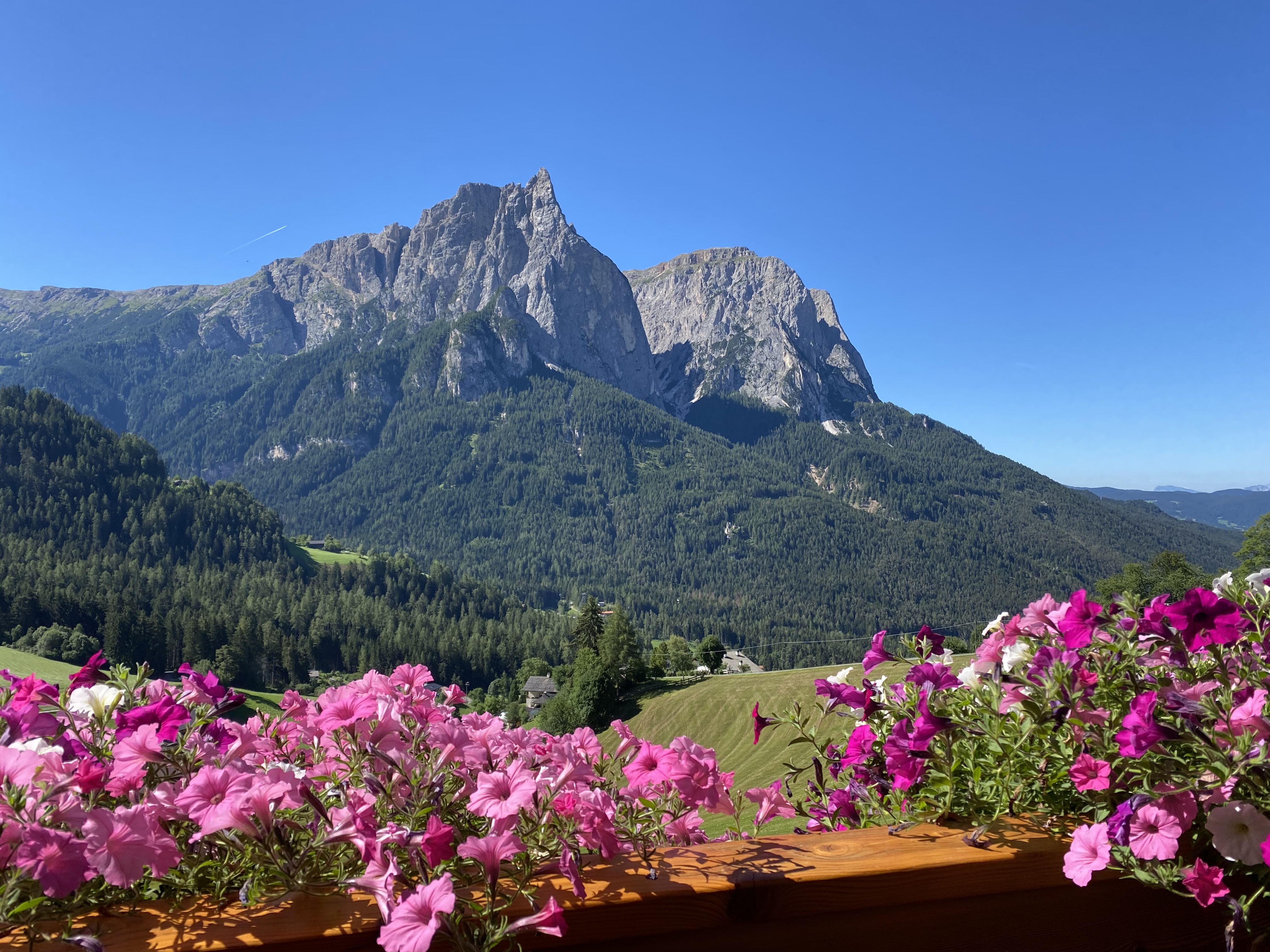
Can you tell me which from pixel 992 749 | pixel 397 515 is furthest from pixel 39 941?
pixel 397 515

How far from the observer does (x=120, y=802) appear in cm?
116

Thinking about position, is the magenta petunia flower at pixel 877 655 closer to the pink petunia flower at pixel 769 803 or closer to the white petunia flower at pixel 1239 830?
the pink petunia flower at pixel 769 803

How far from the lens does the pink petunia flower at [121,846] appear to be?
2.97 ft

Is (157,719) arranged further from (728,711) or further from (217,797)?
(728,711)

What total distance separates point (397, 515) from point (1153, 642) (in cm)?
18655

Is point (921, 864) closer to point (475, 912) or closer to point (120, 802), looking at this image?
point (475, 912)

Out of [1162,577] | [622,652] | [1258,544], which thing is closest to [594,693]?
[622,652]

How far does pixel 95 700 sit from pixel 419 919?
0.71 m

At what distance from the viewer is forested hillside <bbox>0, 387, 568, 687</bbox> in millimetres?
65312

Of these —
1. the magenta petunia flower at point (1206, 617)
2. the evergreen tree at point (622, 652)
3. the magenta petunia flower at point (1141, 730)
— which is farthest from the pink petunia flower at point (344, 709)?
the evergreen tree at point (622, 652)

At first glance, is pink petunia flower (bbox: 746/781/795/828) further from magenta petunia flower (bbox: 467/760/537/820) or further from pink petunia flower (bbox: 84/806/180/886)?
pink petunia flower (bbox: 84/806/180/886)

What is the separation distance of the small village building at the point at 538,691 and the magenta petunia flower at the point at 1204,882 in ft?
213

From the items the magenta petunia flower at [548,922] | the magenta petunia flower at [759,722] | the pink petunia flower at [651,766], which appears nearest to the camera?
the magenta petunia flower at [548,922]

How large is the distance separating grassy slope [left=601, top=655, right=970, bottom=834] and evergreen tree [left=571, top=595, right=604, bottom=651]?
15.1 feet
